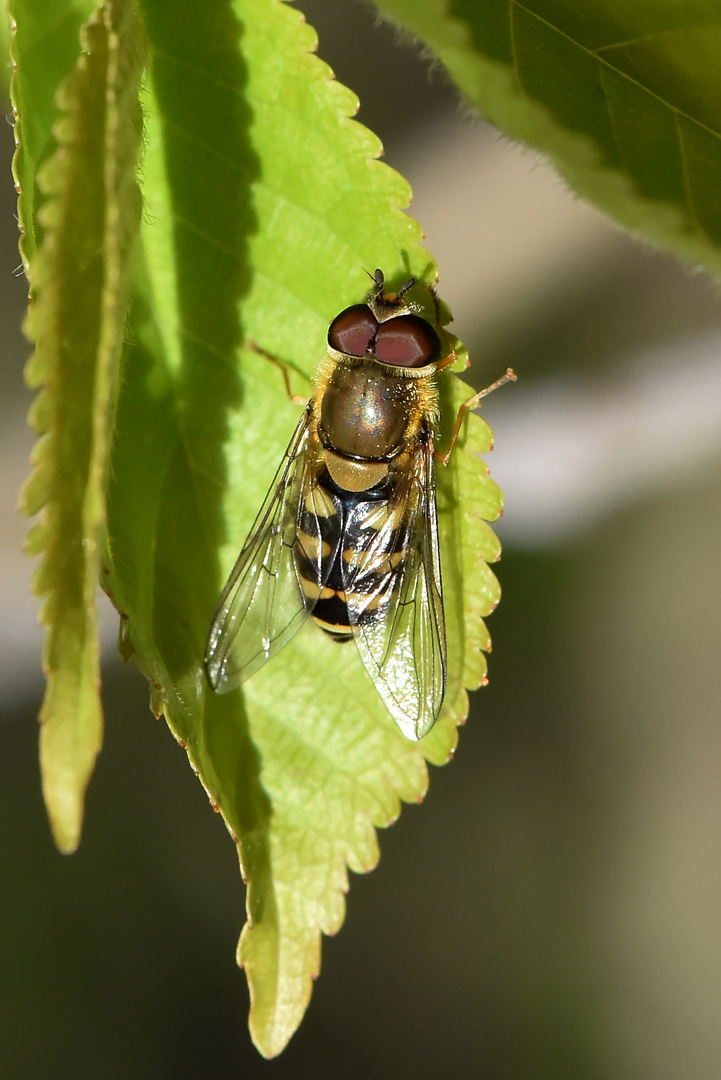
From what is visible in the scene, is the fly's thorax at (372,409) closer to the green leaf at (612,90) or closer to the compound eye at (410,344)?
the compound eye at (410,344)

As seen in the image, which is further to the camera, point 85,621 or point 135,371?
point 135,371

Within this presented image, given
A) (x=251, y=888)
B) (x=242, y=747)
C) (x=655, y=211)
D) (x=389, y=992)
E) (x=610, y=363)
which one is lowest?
(x=389, y=992)

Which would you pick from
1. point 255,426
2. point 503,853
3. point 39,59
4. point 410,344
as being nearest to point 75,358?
point 39,59

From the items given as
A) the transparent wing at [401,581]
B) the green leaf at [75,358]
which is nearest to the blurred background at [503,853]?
the transparent wing at [401,581]

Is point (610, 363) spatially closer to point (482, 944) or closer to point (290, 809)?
point (482, 944)

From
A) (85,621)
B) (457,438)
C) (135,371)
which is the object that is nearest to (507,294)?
A: (457,438)

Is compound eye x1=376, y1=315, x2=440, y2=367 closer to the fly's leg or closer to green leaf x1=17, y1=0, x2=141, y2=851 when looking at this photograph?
the fly's leg

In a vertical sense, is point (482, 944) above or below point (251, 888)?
below
